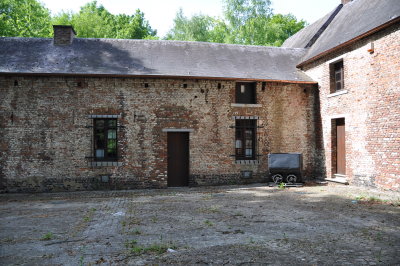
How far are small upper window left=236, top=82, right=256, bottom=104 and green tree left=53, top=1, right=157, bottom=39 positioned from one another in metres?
21.0

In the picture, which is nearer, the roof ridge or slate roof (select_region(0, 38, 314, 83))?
slate roof (select_region(0, 38, 314, 83))

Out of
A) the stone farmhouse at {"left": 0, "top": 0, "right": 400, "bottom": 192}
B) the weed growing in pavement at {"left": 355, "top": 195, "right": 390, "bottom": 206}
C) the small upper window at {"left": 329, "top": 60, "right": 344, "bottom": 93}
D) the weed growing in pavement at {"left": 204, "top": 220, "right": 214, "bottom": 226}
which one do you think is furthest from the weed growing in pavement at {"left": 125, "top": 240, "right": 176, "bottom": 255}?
the small upper window at {"left": 329, "top": 60, "right": 344, "bottom": 93}

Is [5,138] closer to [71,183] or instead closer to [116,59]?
[71,183]

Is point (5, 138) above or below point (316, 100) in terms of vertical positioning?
below

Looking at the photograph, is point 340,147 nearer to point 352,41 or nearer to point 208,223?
point 352,41

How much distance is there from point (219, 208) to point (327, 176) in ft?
21.5

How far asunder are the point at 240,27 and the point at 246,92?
1618 cm

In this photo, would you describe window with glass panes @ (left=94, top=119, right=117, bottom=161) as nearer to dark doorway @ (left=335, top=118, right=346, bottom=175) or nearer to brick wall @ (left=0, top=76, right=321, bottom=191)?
brick wall @ (left=0, top=76, right=321, bottom=191)

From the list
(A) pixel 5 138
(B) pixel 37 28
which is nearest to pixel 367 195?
(A) pixel 5 138

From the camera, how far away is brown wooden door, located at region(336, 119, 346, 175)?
38.3 feet

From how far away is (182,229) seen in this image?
5688mm

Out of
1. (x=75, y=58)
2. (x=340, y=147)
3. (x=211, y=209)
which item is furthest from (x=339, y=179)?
(x=75, y=58)

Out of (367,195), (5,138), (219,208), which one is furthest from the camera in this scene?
(5,138)

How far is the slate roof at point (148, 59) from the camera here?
1168 centimetres
